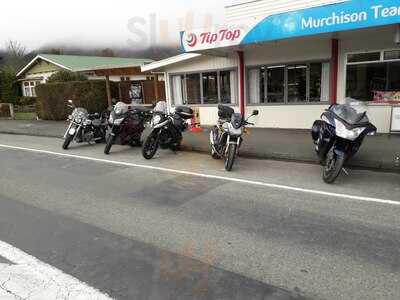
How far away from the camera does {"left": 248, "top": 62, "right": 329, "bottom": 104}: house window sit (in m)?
12.6

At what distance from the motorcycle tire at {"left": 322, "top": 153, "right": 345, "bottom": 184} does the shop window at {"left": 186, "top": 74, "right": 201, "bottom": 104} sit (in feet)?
30.9

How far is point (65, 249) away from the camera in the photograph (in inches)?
167

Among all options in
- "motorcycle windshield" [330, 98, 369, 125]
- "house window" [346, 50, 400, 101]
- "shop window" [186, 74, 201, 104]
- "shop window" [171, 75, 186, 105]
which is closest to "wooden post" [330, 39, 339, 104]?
"house window" [346, 50, 400, 101]

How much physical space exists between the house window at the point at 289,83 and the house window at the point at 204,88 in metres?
0.91

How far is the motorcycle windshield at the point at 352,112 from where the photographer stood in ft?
21.8

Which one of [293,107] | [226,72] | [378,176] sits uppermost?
[226,72]

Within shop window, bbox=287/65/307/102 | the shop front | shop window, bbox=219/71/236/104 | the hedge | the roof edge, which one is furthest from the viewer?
the hedge

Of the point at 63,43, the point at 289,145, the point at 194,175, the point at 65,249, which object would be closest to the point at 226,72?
the point at 289,145

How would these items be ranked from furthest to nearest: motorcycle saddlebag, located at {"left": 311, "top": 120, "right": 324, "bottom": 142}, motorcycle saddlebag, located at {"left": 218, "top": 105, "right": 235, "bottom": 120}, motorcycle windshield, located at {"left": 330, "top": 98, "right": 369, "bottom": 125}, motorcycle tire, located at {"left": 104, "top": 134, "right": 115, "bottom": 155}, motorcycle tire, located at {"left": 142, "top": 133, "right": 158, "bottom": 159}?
motorcycle tire, located at {"left": 104, "top": 134, "right": 115, "bottom": 155} → motorcycle tire, located at {"left": 142, "top": 133, "right": 158, "bottom": 159} → motorcycle saddlebag, located at {"left": 218, "top": 105, "right": 235, "bottom": 120} → motorcycle saddlebag, located at {"left": 311, "top": 120, "right": 324, "bottom": 142} → motorcycle windshield, located at {"left": 330, "top": 98, "right": 369, "bottom": 125}

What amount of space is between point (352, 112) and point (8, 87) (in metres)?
34.5

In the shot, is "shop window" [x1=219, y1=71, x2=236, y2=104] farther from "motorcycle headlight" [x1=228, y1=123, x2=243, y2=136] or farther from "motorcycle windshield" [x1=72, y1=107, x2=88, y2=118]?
"motorcycle headlight" [x1=228, y1=123, x2=243, y2=136]

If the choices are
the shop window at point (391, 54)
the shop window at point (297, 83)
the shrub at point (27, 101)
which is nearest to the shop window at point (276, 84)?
the shop window at point (297, 83)

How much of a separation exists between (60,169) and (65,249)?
473 centimetres

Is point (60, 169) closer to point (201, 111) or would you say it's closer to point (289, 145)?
point (289, 145)
